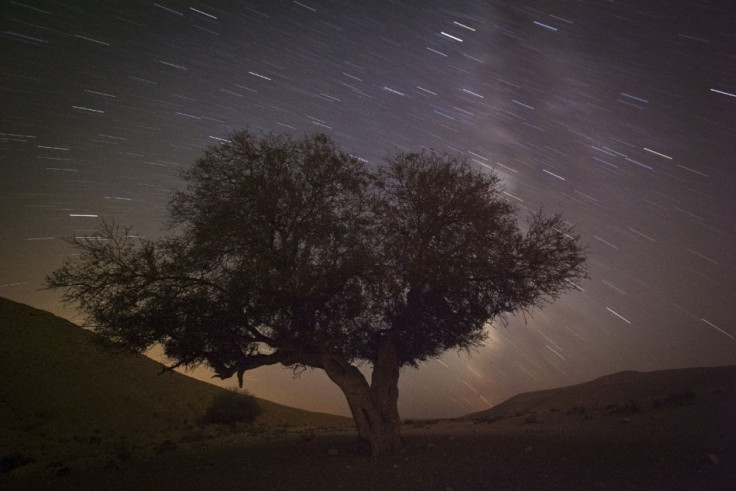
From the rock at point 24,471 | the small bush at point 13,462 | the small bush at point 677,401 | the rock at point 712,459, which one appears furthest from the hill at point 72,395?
the small bush at point 677,401

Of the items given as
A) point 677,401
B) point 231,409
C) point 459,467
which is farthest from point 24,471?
point 231,409

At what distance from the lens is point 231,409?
148 ft

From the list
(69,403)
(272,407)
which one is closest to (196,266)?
(69,403)

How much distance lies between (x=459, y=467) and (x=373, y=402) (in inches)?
139

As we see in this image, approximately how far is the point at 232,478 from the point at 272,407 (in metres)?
57.9

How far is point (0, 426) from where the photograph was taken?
2650 cm

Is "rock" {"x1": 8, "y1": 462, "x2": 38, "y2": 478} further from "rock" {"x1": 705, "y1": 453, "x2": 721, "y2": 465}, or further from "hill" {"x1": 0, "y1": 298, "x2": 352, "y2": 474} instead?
"rock" {"x1": 705, "y1": 453, "x2": 721, "y2": 465}

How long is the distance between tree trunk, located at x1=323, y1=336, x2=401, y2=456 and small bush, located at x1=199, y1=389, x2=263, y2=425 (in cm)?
3243

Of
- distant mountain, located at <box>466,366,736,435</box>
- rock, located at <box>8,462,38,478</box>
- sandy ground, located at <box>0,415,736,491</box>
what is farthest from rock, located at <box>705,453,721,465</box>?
rock, located at <box>8,462,38,478</box>

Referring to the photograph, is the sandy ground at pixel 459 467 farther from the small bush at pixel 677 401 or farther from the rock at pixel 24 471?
the small bush at pixel 677 401

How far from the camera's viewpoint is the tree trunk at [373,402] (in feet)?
45.4

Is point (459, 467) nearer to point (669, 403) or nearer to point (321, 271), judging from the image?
point (321, 271)

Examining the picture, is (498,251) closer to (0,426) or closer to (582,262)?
(582,262)

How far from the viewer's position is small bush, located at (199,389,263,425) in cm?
4344
